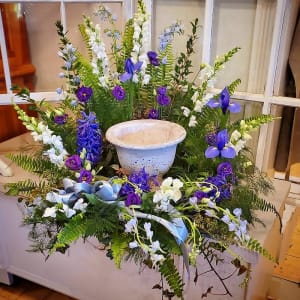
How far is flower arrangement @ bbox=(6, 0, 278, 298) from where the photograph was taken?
0.80 metres

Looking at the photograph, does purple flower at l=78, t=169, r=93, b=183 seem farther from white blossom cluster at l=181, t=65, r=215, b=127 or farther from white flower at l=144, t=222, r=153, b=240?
white blossom cluster at l=181, t=65, r=215, b=127

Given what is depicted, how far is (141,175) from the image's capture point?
821mm

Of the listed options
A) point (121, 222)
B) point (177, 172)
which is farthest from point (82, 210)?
point (177, 172)

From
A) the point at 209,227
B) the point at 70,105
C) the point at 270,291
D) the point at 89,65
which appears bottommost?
the point at 270,291

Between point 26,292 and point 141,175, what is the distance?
1.10 meters

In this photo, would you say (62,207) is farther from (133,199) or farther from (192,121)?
(192,121)

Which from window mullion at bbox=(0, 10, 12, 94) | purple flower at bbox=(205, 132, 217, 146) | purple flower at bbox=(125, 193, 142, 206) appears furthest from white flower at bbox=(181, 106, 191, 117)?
window mullion at bbox=(0, 10, 12, 94)

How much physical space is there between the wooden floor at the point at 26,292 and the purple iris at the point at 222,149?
3.59ft

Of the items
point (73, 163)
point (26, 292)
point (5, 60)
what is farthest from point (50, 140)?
point (26, 292)

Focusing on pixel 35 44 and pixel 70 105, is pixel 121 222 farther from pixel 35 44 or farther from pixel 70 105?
pixel 35 44

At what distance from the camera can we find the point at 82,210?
798 mm

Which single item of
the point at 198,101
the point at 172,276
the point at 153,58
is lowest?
the point at 172,276

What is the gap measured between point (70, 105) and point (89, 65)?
0.14 meters

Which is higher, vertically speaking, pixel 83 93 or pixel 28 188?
pixel 83 93
